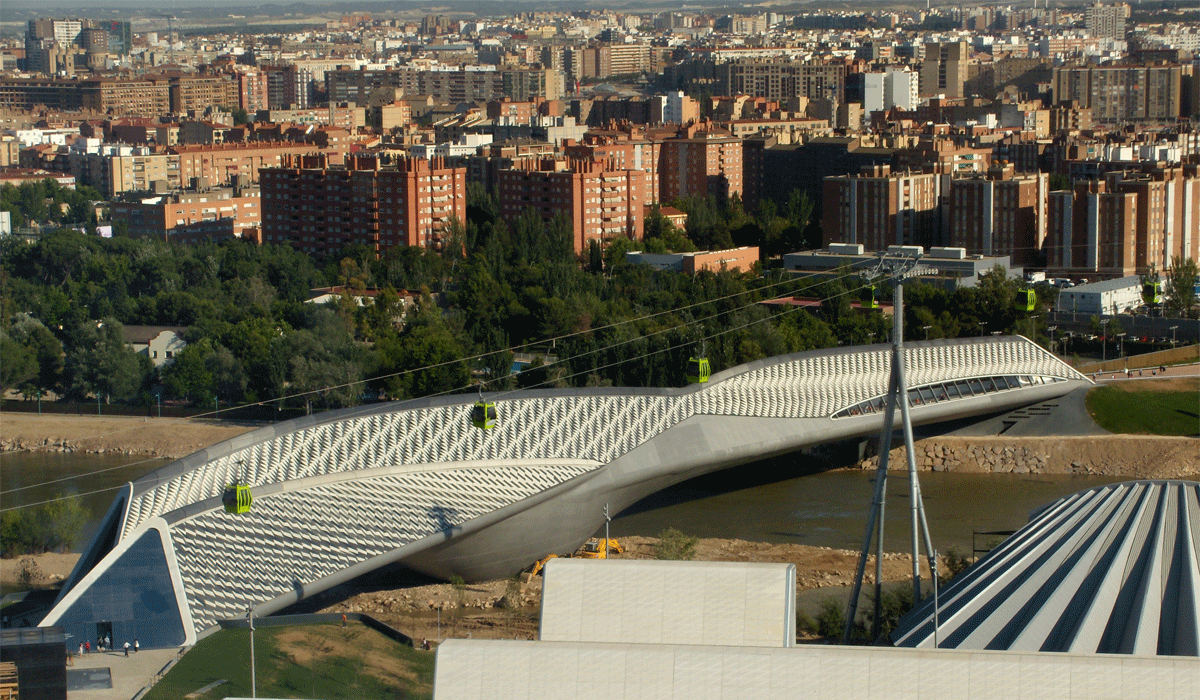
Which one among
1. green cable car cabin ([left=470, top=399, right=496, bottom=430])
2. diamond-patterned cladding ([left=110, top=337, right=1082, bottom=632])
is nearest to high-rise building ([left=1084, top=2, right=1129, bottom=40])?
diamond-patterned cladding ([left=110, top=337, right=1082, bottom=632])

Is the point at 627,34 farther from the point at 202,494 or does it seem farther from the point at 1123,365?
the point at 202,494

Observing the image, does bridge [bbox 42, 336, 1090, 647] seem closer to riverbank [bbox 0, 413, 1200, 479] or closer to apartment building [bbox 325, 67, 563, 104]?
riverbank [bbox 0, 413, 1200, 479]

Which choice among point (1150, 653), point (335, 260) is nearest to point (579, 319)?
point (335, 260)

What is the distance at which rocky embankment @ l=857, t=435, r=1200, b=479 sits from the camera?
55.4ft

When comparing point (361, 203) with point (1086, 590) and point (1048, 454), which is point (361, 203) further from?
point (1086, 590)

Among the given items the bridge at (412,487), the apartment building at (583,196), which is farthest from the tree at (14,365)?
the apartment building at (583,196)

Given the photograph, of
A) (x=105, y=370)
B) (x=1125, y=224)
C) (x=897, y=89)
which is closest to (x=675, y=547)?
(x=105, y=370)

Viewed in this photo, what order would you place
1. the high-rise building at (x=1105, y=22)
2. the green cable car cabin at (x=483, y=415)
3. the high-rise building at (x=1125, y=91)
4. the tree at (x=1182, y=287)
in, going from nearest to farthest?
the green cable car cabin at (x=483, y=415), the tree at (x=1182, y=287), the high-rise building at (x=1125, y=91), the high-rise building at (x=1105, y=22)

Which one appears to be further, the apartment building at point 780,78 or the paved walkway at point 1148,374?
the apartment building at point 780,78

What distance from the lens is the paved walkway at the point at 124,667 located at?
8945 millimetres

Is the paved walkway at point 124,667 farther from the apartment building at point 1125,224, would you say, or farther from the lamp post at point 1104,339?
the apartment building at point 1125,224

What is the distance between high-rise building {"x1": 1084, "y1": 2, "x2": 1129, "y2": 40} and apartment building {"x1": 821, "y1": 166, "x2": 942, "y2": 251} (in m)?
80.8

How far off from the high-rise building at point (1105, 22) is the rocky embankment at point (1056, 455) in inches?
3657

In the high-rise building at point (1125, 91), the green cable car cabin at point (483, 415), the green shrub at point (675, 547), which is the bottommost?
the green shrub at point (675, 547)
